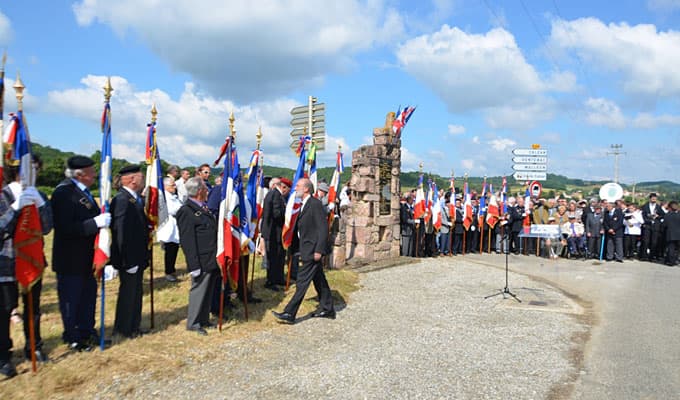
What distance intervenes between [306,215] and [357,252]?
18.9 feet

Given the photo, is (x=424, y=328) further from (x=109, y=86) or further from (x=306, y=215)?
(x=109, y=86)

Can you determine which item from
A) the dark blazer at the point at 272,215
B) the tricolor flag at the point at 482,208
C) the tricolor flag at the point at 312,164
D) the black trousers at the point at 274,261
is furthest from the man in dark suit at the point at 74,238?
the tricolor flag at the point at 482,208

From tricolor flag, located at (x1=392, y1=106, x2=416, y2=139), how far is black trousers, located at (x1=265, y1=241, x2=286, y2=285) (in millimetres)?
6568

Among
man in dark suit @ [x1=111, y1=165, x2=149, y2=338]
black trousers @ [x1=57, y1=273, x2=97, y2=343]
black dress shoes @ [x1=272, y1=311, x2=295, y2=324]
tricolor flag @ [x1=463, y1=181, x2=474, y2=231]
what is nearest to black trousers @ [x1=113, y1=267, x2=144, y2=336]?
man in dark suit @ [x1=111, y1=165, x2=149, y2=338]

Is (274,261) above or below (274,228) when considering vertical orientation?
below

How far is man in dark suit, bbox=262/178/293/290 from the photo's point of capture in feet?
28.2

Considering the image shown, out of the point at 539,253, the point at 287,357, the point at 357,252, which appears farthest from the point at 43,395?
the point at 539,253

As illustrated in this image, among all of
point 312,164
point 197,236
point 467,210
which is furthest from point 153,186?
point 467,210

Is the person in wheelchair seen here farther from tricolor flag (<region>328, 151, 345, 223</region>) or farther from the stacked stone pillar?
tricolor flag (<region>328, 151, 345, 223</region>)

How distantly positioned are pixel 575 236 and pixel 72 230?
1563 centimetres

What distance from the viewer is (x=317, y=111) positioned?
13547mm

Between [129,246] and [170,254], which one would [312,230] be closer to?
[129,246]

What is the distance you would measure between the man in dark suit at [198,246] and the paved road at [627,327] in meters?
4.47

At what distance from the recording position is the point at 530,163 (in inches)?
740
